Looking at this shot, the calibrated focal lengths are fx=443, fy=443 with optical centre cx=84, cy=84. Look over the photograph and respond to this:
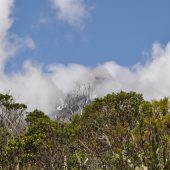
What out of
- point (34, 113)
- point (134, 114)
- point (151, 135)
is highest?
point (34, 113)

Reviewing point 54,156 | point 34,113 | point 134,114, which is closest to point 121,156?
point 134,114

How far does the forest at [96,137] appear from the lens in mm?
4570

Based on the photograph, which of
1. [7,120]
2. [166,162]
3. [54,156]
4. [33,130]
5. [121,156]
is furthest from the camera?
[7,120]

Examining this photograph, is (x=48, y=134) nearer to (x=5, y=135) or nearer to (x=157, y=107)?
(x=5, y=135)

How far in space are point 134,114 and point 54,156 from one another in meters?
18.6

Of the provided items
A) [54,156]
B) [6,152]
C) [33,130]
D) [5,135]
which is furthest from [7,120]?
[54,156]

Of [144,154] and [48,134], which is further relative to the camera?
[48,134]

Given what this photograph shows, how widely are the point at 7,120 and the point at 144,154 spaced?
40507 mm

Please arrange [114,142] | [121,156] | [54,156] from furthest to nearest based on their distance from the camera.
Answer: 1. [54,156]
2. [114,142]
3. [121,156]

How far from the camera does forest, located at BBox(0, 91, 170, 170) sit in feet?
15.0

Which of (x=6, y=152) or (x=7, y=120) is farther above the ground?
(x=7, y=120)

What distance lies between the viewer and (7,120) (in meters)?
44.1

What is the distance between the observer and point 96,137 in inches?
239

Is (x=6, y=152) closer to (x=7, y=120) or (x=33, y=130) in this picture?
(x=33, y=130)
